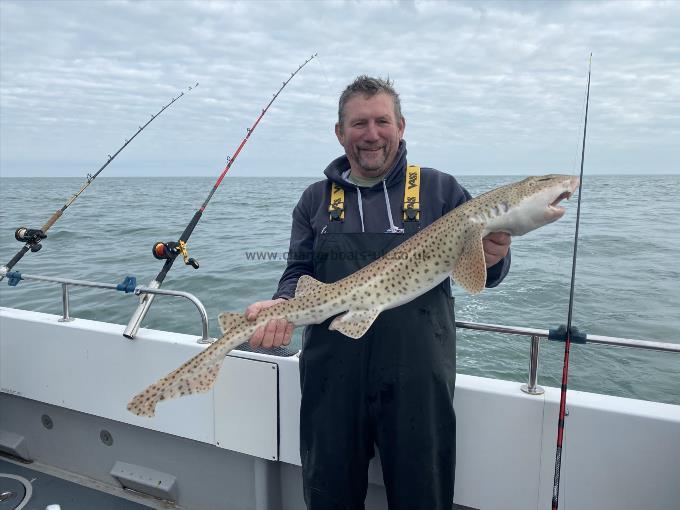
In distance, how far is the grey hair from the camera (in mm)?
2824

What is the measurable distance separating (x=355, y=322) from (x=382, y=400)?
443 millimetres

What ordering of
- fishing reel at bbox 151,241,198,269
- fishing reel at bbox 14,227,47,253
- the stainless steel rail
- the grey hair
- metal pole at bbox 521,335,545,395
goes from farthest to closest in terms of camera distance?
1. fishing reel at bbox 14,227,47,253
2. fishing reel at bbox 151,241,198,269
3. the stainless steel rail
4. metal pole at bbox 521,335,545,395
5. the grey hair

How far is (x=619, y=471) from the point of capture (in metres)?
2.77

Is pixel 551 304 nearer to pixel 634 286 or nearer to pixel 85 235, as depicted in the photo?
pixel 634 286

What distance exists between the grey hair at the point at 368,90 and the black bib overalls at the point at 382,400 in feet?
2.22

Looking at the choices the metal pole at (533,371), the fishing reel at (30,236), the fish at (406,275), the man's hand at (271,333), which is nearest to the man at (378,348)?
the man's hand at (271,333)

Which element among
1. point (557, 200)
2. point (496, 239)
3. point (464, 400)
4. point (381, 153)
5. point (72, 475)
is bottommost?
point (72, 475)

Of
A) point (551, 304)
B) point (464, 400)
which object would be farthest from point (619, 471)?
point (551, 304)

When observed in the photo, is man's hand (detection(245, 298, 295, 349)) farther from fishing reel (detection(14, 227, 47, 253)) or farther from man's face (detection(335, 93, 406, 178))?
fishing reel (detection(14, 227, 47, 253))

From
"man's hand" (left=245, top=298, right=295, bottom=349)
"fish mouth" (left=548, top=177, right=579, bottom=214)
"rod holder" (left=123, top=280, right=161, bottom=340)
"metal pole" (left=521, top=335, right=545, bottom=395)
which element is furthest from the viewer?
"rod holder" (left=123, top=280, right=161, bottom=340)

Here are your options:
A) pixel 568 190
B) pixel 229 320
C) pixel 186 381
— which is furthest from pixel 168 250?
pixel 568 190

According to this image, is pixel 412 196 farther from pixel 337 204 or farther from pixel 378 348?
pixel 378 348

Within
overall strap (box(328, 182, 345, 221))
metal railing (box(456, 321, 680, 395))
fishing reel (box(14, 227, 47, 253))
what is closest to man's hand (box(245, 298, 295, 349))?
overall strap (box(328, 182, 345, 221))

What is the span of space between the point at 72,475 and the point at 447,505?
3392mm
